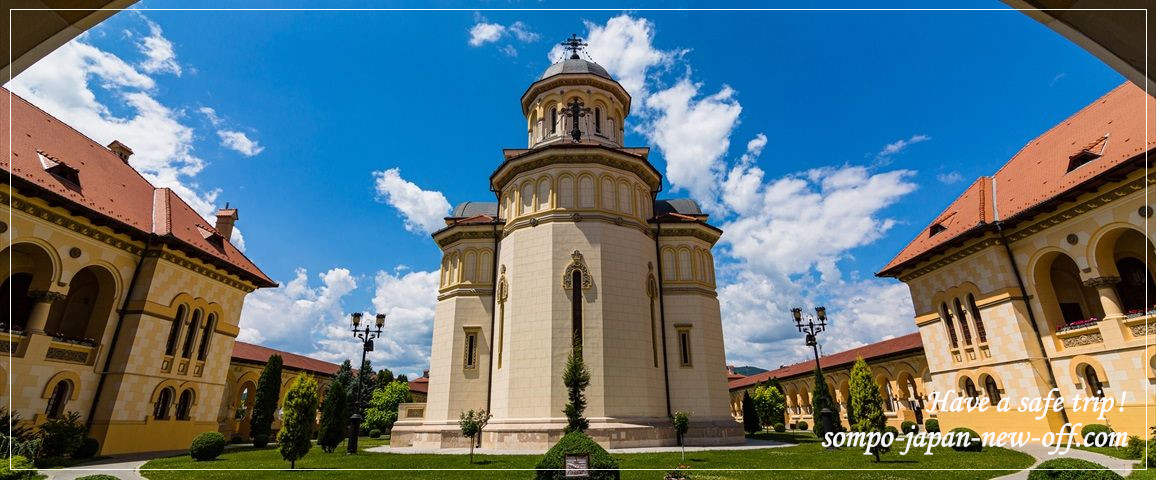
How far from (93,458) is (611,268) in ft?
67.9

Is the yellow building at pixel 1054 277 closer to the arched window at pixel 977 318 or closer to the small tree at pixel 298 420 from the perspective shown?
the arched window at pixel 977 318

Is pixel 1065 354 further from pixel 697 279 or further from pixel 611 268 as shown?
pixel 611 268

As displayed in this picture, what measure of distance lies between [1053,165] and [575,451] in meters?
22.1

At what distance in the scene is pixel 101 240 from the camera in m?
18.2

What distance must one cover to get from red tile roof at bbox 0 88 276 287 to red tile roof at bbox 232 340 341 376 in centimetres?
1240

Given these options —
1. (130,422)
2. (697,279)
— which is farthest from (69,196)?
(697,279)

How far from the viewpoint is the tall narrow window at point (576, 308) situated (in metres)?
21.2

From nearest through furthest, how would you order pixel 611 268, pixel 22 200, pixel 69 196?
pixel 22 200
pixel 69 196
pixel 611 268

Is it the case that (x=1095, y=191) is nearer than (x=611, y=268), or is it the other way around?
(x=1095, y=191)

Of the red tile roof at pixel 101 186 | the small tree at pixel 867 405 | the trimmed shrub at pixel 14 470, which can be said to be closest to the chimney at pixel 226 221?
the red tile roof at pixel 101 186

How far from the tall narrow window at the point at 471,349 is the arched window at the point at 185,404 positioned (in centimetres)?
1246

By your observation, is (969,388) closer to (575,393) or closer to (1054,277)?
(1054,277)

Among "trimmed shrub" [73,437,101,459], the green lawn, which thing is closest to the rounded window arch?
"trimmed shrub" [73,437,101,459]

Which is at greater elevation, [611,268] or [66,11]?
[611,268]
